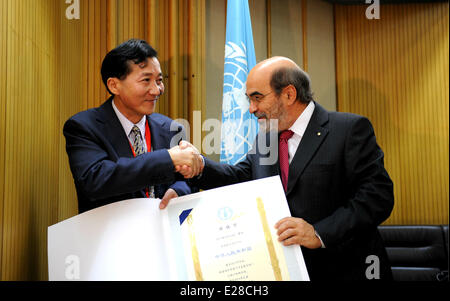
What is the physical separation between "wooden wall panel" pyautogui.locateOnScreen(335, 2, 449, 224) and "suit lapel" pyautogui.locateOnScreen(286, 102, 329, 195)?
10.3 ft

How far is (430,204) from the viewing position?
4699mm

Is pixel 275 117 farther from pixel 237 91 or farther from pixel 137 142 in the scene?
pixel 237 91

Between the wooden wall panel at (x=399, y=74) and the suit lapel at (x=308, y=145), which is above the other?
the wooden wall panel at (x=399, y=74)

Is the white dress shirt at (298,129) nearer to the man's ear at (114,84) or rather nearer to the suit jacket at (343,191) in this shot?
the suit jacket at (343,191)

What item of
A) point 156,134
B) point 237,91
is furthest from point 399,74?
point 156,134

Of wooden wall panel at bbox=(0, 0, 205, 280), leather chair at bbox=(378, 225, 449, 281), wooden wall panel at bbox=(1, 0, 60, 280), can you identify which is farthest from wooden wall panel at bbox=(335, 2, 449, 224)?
wooden wall panel at bbox=(1, 0, 60, 280)

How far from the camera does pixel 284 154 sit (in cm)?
185

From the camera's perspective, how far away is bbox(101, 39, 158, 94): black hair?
6.34 feet

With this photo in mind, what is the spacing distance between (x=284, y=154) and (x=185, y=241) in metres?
0.65

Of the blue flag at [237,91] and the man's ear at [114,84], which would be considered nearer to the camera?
the man's ear at [114,84]

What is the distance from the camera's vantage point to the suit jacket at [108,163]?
5.26 ft

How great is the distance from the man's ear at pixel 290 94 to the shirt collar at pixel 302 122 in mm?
79

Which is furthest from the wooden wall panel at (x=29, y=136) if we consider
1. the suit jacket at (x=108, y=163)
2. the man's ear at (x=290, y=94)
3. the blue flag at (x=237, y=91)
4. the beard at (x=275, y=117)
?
the blue flag at (x=237, y=91)

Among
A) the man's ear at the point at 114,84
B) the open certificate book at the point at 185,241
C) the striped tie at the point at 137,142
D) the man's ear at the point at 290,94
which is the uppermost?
the man's ear at the point at 114,84
